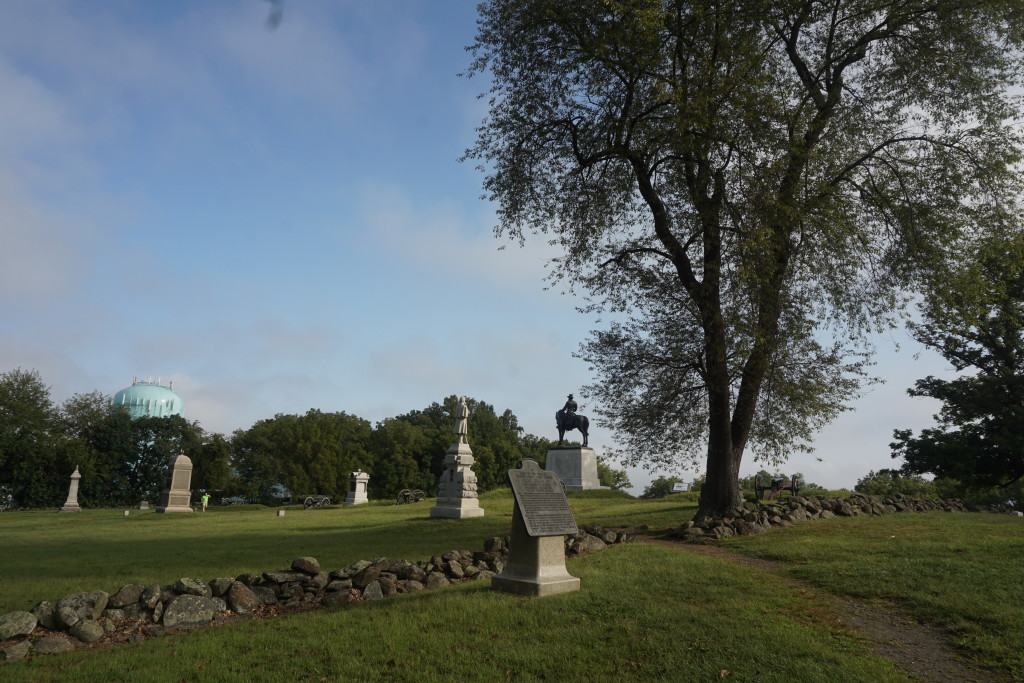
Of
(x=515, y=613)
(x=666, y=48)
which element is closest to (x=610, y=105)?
(x=666, y=48)

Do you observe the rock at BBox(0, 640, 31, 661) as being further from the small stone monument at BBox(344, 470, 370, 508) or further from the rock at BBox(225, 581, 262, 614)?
the small stone monument at BBox(344, 470, 370, 508)

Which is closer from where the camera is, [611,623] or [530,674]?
[530,674]

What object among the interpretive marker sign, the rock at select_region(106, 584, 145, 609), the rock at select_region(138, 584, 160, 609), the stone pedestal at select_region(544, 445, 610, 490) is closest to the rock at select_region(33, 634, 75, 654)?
the rock at select_region(106, 584, 145, 609)

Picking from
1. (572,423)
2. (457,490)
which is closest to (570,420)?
(572,423)

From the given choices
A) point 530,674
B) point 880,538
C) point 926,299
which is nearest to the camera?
point 530,674

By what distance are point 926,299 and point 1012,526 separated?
565 centimetres

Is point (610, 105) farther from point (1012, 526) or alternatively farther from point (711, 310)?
point (1012, 526)

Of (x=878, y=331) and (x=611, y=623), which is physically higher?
(x=878, y=331)

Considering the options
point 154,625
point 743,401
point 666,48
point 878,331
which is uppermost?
point 666,48

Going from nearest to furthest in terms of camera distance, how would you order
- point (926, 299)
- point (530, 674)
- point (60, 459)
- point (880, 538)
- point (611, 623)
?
point (530, 674), point (611, 623), point (880, 538), point (926, 299), point (60, 459)

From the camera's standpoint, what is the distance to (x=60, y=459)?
150 feet

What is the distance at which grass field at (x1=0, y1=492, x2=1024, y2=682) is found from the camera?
5902mm

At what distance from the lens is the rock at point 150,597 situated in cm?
772

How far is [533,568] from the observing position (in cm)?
852
